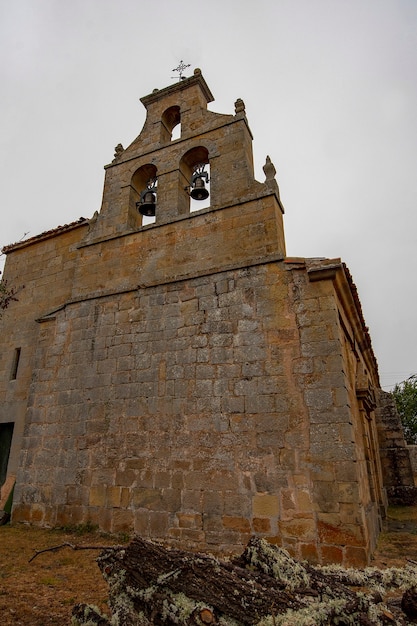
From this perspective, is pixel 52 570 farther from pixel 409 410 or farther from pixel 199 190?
pixel 409 410

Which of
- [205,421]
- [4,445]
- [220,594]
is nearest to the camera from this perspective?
[220,594]

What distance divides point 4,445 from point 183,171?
6.65 m

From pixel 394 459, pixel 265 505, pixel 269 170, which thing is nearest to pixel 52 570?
pixel 265 505

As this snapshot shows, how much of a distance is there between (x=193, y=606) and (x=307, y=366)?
136 inches

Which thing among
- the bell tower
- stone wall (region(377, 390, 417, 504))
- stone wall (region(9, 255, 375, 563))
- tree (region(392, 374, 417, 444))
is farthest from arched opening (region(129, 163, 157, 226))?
tree (region(392, 374, 417, 444))

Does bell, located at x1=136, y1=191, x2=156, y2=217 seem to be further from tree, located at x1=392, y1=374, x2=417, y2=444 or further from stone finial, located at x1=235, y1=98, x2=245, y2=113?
tree, located at x1=392, y1=374, x2=417, y2=444

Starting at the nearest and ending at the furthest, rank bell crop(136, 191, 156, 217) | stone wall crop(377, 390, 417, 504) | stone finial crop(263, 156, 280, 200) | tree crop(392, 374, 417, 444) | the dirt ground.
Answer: the dirt ground < stone finial crop(263, 156, 280, 200) < bell crop(136, 191, 156, 217) < stone wall crop(377, 390, 417, 504) < tree crop(392, 374, 417, 444)

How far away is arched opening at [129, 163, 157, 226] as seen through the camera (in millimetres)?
8195

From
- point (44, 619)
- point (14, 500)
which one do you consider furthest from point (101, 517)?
point (44, 619)

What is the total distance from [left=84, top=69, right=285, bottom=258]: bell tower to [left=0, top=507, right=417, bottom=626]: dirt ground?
4.83m

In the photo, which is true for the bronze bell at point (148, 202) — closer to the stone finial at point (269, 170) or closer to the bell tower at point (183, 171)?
the bell tower at point (183, 171)

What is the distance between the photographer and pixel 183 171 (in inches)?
313

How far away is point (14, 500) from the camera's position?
21.6 feet

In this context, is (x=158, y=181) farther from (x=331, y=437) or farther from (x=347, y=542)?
(x=347, y=542)
